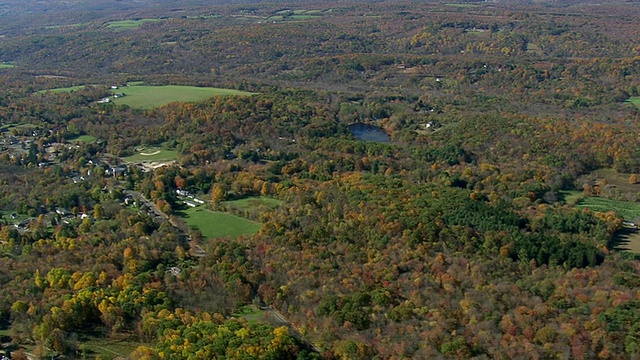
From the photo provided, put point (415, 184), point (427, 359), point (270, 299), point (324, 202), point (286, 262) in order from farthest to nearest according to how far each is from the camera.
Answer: point (415, 184)
point (324, 202)
point (286, 262)
point (270, 299)
point (427, 359)

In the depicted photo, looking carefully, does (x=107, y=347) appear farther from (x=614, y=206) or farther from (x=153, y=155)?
(x=614, y=206)

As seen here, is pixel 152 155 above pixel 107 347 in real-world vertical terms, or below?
above

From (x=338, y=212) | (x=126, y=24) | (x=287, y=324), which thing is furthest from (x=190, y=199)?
(x=126, y=24)

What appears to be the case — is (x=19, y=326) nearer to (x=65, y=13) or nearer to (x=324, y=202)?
(x=324, y=202)

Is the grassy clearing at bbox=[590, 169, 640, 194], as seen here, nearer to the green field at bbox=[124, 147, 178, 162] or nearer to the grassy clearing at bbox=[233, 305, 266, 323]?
the grassy clearing at bbox=[233, 305, 266, 323]

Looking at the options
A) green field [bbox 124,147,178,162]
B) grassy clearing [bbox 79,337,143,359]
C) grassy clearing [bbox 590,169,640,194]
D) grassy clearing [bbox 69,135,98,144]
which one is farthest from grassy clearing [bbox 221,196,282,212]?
grassy clearing [bbox 590,169,640,194]

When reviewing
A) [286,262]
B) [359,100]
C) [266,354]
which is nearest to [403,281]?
[286,262]

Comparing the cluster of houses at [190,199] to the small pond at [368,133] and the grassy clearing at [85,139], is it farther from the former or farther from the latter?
the small pond at [368,133]
